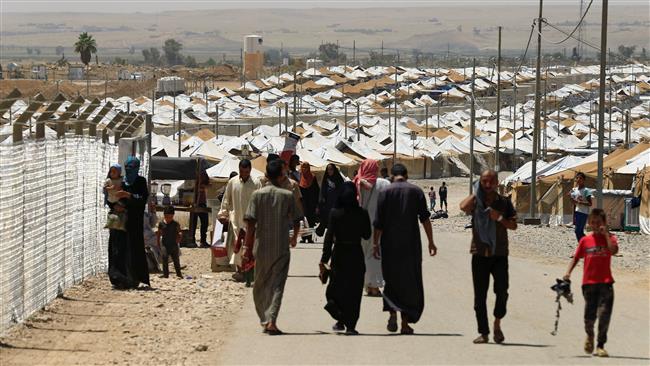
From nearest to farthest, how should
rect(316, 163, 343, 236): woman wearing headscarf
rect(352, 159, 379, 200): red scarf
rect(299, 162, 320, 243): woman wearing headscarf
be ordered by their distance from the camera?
rect(352, 159, 379, 200): red scarf
rect(316, 163, 343, 236): woman wearing headscarf
rect(299, 162, 320, 243): woman wearing headscarf

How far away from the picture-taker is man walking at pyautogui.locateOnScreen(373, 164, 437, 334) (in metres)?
11.1

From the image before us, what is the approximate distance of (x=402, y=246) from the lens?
11.2m

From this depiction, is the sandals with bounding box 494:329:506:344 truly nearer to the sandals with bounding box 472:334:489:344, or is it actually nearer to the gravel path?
the sandals with bounding box 472:334:489:344

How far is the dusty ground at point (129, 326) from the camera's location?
33.1 ft

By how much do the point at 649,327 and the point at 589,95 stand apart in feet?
368

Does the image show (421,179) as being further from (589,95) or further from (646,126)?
(589,95)

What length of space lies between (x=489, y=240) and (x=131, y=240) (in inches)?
185

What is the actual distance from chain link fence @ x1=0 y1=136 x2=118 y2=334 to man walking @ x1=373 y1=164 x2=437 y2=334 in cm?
279

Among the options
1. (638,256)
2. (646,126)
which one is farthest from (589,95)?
(638,256)

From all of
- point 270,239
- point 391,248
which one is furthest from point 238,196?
point 391,248

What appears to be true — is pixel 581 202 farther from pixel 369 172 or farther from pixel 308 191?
pixel 369 172

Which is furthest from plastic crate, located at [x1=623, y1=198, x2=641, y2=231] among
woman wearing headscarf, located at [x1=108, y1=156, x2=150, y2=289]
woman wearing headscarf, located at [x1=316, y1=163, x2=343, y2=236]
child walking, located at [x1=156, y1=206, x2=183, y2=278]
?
woman wearing headscarf, located at [x1=108, y1=156, x2=150, y2=289]

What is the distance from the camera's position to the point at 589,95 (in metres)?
122

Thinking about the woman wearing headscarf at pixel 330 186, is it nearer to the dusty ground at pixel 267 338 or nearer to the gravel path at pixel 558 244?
the dusty ground at pixel 267 338
